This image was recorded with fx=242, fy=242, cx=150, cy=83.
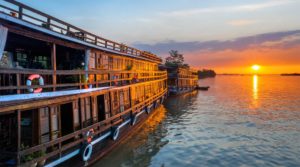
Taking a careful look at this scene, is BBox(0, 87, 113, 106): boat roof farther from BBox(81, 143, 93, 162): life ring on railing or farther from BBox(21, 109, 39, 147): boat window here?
BBox(81, 143, 93, 162): life ring on railing

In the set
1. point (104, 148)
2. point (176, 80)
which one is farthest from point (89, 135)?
point (176, 80)

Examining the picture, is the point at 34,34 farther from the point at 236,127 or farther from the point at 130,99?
the point at 236,127

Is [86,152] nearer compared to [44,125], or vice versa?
[44,125]

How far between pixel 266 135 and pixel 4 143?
64.5ft

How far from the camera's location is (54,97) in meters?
10.6

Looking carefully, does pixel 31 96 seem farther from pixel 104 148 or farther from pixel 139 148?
pixel 139 148

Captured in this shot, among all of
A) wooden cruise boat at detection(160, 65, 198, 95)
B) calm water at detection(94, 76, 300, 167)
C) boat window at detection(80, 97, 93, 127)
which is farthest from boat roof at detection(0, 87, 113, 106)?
wooden cruise boat at detection(160, 65, 198, 95)

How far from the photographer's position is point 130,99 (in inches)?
819

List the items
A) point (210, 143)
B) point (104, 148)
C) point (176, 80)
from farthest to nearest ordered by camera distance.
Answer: point (176, 80), point (210, 143), point (104, 148)

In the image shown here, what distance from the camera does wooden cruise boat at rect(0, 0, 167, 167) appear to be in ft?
30.5

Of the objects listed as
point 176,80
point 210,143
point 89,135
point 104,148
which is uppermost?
point 176,80

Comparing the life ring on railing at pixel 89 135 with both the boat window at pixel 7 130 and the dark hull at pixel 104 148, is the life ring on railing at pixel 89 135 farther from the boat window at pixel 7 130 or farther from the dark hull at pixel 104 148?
the boat window at pixel 7 130

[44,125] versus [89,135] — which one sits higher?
[44,125]

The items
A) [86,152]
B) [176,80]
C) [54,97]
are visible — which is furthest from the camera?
[176,80]
